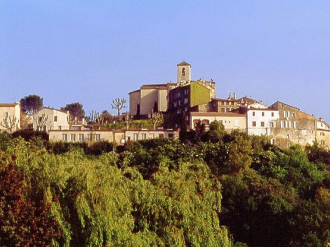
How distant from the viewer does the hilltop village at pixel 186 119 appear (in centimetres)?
5959

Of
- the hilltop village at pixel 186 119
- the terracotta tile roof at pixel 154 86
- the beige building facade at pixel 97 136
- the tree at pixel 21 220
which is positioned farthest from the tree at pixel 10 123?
the tree at pixel 21 220

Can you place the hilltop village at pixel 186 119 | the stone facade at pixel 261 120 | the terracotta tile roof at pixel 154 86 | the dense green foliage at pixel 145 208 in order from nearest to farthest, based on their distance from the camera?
the dense green foliage at pixel 145 208 → the hilltop village at pixel 186 119 → the stone facade at pixel 261 120 → the terracotta tile roof at pixel 154 86

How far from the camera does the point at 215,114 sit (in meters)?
63.9

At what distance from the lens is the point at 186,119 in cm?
6462

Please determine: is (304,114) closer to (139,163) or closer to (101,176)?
(139,163)

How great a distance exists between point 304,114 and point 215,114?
13.0 metres

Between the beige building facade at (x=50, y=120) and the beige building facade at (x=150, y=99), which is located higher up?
the beige building facade at (x=150, y=99)

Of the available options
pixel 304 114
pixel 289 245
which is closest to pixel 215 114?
pixel 304 114

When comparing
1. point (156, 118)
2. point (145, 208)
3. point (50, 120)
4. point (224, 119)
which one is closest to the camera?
point (145, 208)

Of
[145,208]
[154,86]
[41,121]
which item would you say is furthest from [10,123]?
[145,208]

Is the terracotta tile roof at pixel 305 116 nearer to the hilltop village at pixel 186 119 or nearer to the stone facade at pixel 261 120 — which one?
the hilltop village at pixel 186 119

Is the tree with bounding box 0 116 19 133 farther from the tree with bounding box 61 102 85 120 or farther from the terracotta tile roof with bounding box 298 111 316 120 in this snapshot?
the tree with bounding box 61 102 85 120

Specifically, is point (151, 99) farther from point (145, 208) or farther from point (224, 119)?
point (145, 208)

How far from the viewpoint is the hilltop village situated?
59.6 m
